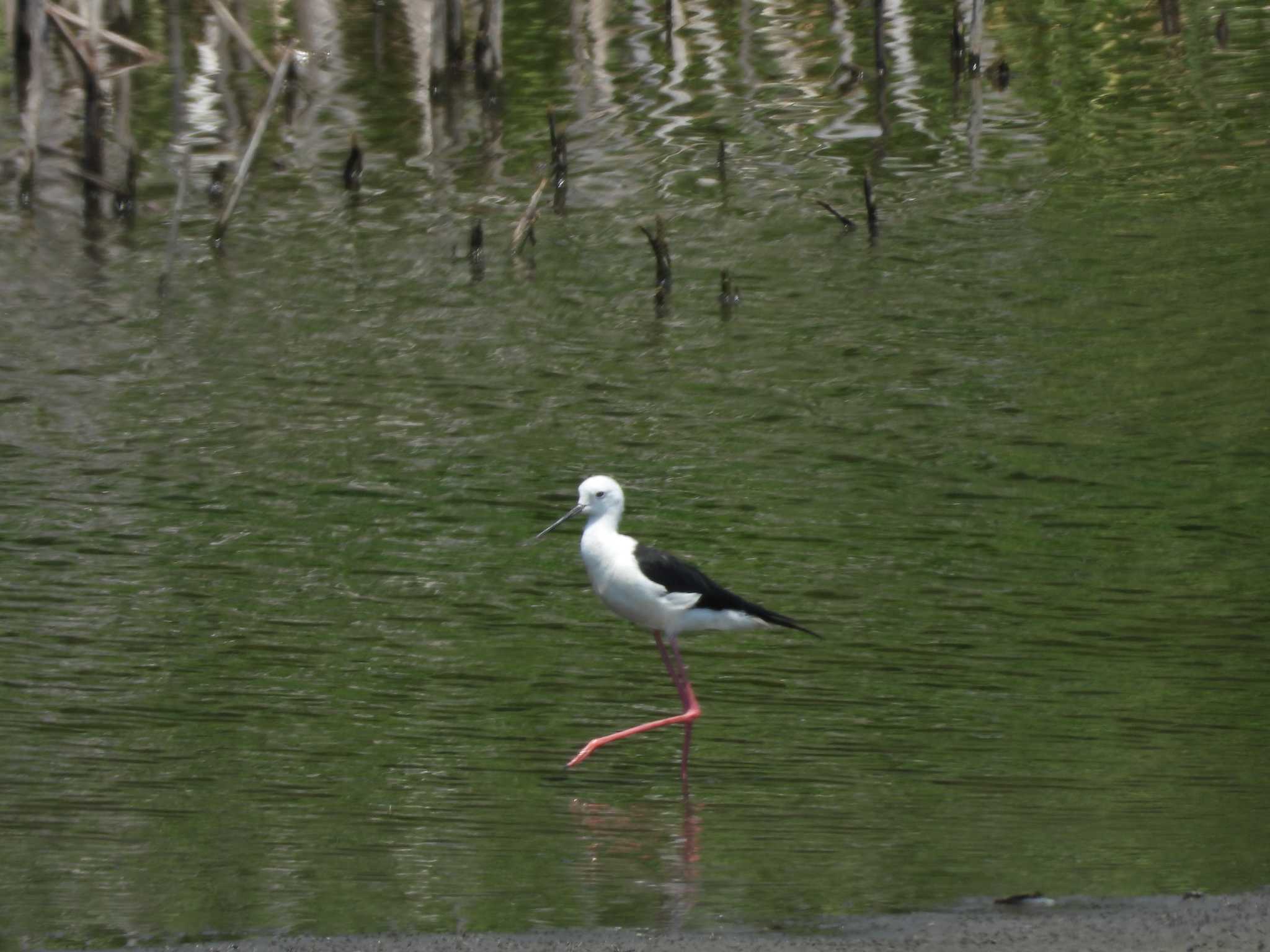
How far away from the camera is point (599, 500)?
795 centimetres

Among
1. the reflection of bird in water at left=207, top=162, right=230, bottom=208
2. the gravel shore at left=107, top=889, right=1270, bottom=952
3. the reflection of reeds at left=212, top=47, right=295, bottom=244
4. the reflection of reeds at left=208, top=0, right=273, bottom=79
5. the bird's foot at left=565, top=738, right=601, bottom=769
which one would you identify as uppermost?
the reflection of reeds at left=208, top=0, right=273, bottom=79

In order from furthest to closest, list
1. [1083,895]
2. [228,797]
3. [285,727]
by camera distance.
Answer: [285,727]
[228,797]
[1083,895]

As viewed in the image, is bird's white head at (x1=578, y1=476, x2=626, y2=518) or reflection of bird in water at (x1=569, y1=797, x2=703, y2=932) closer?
reflection of bird in water at (x1=569, y1=797, x2=703, y2=932)

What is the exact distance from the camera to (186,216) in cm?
1733

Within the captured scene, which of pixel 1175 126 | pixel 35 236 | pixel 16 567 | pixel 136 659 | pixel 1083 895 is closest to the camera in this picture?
pixel 1083 895

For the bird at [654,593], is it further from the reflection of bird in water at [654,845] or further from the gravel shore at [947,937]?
the gravel shore at [947,937]

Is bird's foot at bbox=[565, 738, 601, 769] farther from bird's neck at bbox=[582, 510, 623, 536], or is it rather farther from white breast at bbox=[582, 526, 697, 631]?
bird's neck at bbox=[582, 510, 623, 536]

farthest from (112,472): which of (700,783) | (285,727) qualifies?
(700,783)

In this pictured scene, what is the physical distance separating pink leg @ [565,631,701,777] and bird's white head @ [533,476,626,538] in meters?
0.48

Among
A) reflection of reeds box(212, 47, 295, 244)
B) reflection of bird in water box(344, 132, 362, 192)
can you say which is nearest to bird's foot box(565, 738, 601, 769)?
reflection of reeds box(212, 47, 295, 244)

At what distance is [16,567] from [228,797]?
123 inches

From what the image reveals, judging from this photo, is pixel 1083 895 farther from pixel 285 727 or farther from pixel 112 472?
pixel 112 472

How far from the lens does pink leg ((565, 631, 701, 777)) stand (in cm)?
750

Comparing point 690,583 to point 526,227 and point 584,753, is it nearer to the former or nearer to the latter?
point 584,753
